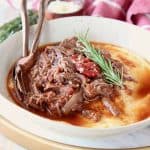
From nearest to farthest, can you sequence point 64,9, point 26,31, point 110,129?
point 110,129 < point 26,31 < point 64,9

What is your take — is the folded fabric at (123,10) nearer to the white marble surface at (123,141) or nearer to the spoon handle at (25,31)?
the spoon handle at (25,31)

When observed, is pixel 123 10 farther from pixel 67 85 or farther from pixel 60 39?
pixel 67 85

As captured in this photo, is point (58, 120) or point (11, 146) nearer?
point (58, 120)

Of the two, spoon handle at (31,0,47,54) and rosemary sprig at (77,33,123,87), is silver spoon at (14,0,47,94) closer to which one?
spoon handle at (31,0,47,54)

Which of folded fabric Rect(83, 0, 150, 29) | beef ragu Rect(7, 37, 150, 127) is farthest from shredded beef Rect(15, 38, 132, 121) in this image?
folded fabric Rect(83, 0, 150, 29)

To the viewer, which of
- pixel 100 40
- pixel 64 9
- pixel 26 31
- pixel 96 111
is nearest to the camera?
pixel 96 111

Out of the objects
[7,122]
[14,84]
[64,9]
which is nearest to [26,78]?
[14,84]

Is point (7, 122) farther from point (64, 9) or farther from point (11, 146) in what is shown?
point (64, 9)
